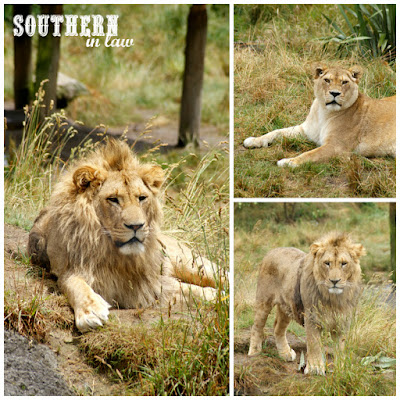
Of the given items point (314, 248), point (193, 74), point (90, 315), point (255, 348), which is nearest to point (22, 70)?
point (193, 74)

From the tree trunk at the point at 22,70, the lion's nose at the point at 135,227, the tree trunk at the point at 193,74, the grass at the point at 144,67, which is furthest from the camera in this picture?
the grass at the point at 144,67

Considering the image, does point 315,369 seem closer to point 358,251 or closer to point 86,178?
point 358,251

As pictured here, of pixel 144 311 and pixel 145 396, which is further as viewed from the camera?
pixel 144 311

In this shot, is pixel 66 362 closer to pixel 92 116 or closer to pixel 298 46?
pixel 298 46

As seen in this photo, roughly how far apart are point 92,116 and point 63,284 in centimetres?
603

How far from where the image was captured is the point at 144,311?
4551mm

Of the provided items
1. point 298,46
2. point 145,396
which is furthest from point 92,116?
point 145,396

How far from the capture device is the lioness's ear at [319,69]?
183 inches

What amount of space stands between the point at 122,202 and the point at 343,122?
166 cm

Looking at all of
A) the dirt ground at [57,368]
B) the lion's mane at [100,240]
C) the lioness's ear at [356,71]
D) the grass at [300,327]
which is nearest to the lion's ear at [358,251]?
the grass at [300,327]

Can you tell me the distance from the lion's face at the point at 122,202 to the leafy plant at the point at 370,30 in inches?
67.5

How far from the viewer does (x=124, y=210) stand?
14.3 feet

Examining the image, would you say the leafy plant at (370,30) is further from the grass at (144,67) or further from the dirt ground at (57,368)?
the grass at (144,67)

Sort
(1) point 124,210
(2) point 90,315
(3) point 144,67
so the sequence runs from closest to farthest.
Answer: (2) point 90,315
(1) point 124,210
(3) point 144,67
